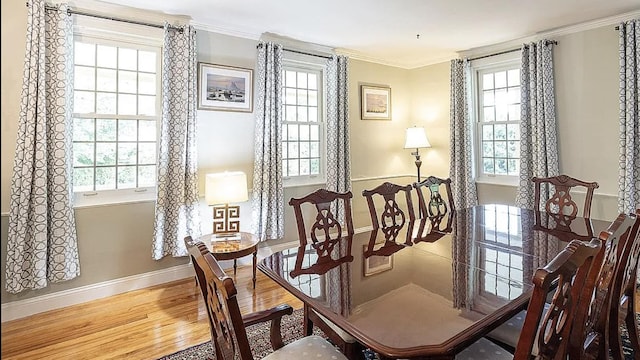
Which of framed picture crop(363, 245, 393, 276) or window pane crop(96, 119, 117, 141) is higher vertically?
window pane crop(96, 119, 117, 141)

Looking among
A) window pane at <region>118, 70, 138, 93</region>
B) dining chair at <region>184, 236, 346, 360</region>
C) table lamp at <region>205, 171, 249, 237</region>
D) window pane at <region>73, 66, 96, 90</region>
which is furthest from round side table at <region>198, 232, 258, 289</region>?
window pane at <region>73, 66, 96, 90</region>

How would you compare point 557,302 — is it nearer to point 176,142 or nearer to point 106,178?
point 176,142

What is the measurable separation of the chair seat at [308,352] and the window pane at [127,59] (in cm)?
291

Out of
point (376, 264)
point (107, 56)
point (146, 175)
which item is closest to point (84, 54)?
point (107, 56)

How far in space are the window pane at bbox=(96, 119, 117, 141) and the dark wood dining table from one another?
219 centimetres

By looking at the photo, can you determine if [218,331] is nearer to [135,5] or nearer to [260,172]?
[260,172]

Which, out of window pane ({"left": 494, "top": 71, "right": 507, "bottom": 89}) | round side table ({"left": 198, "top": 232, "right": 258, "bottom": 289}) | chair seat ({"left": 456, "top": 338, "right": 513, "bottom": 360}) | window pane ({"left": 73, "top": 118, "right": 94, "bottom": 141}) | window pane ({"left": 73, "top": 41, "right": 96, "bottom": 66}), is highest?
window pane ({"left": 494, "top": 71, "right": 507, "bottom": 89})

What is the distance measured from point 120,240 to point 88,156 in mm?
777

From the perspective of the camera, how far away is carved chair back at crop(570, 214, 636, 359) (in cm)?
133

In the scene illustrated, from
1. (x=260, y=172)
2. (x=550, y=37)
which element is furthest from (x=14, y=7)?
(x=550, y=37)

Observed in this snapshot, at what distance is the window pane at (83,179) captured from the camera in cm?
318

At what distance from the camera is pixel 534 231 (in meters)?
2.45

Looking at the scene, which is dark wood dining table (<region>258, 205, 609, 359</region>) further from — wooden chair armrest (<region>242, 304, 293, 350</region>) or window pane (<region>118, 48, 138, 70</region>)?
window pane (<region>118, 48, 138, 70</region>)

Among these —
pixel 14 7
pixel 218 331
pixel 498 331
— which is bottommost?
pixel 498 331
